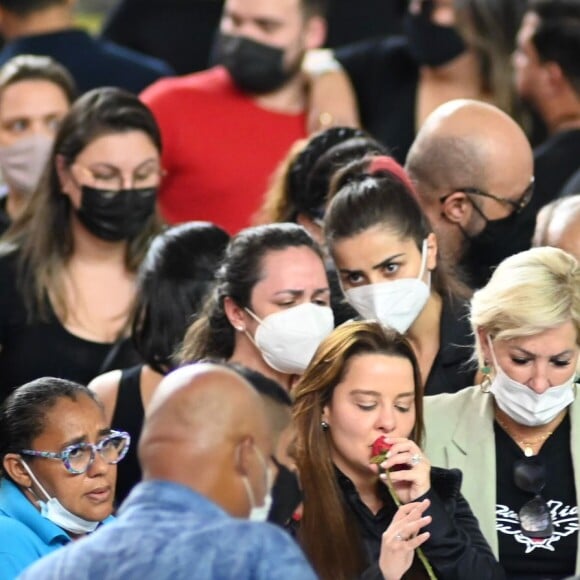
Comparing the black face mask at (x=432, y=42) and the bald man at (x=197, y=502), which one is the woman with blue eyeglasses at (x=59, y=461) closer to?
the bald man at (x=197, y=502)

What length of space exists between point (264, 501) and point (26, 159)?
363 cm

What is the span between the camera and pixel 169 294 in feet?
18.5

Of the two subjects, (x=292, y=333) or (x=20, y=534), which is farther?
(x=292, y=333)

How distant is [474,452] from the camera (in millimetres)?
5117

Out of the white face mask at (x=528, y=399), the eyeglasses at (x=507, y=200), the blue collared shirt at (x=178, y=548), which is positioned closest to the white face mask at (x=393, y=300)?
the white face mask at (x=528, y=399)

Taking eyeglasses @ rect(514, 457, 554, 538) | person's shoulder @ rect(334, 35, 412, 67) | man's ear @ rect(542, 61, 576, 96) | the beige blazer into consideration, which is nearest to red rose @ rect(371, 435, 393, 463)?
the beige blazer

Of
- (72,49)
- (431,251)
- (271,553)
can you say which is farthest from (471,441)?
(72,49)

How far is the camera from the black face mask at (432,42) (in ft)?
24.7

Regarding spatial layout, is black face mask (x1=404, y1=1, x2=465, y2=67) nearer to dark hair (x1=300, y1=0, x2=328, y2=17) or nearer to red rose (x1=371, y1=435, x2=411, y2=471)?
dark hair (x1=300, y1=0, x2=328, y2=17)

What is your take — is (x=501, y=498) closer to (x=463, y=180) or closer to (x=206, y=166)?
(x=463, y=180)

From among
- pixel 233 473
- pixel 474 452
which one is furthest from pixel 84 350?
pixel 233 473

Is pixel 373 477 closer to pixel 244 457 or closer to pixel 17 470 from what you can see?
pixel 17 470

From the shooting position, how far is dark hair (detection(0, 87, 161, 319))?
6281 millimetres

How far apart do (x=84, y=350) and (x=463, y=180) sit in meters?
1.38
